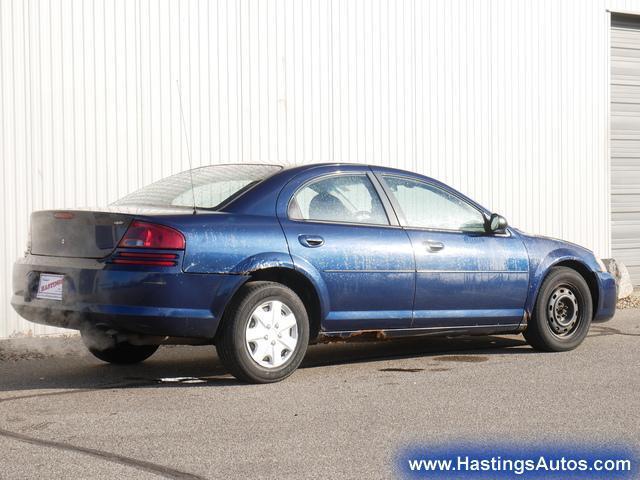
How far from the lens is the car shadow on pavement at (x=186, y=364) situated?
7629 millimetres

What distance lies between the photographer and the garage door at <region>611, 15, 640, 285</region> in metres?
14.7

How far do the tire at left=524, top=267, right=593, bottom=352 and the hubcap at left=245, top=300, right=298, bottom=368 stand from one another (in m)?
2.28

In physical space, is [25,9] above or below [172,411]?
above

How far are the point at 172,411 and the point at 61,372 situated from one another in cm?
190

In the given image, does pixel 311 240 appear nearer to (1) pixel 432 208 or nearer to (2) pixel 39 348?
(1) pixel 432 208

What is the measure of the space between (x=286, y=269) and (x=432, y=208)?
1.49m

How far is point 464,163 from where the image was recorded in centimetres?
1303

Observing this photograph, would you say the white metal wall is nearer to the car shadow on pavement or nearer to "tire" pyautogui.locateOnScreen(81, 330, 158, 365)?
the car shadow on pavement

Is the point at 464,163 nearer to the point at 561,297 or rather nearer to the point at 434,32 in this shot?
the point at 434,32

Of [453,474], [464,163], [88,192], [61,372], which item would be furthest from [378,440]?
[464,163]

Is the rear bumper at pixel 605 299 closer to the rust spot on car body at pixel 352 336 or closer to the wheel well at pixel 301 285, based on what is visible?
the rust spot on car body at pixel 352 336

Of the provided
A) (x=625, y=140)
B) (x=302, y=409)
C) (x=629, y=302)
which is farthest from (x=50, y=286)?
(x=625, y=140)

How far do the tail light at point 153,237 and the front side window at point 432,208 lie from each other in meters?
1.88

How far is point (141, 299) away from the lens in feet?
22.9
